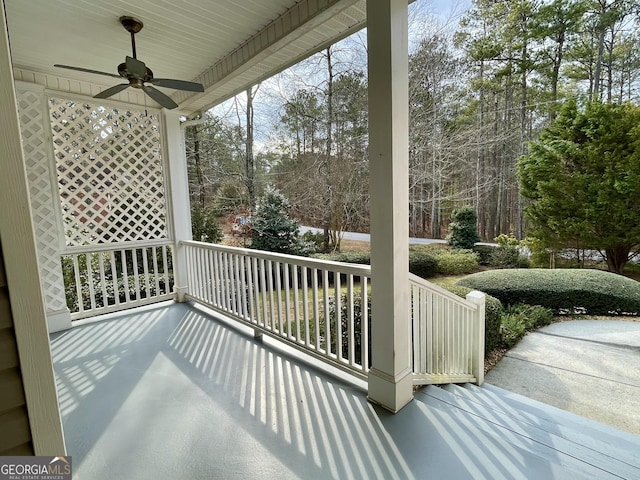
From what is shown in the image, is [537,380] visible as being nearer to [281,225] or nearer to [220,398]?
[220,398]

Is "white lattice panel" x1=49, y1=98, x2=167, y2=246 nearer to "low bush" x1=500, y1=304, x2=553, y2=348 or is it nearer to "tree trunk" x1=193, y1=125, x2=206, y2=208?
"low bush" x1=500, y1=304, x2=553, y2=348

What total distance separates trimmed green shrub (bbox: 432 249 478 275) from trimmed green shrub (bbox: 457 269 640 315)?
58.4 inches

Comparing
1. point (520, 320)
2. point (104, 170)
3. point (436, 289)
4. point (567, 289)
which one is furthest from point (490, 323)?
point (104, 170)

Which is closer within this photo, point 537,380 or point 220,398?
point 220,398

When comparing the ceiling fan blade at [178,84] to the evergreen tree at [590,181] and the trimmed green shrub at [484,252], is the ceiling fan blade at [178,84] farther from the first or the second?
the trimmed green shrub at [484,252]

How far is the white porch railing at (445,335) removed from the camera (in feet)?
7.11

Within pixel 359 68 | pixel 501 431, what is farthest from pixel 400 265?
pixel 359 68

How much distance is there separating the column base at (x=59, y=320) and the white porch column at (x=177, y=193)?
3.91 ft

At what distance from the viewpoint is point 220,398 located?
206 cm

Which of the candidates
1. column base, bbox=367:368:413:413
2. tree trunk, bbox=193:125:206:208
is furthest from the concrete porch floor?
tree trunk, bbox=193:125:206:208

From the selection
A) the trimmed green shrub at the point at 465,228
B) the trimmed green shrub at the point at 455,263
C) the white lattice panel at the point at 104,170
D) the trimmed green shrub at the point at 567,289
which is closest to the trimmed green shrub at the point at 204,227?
the white lattice panel at the point at 104,170

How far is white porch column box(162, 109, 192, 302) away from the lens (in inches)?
158

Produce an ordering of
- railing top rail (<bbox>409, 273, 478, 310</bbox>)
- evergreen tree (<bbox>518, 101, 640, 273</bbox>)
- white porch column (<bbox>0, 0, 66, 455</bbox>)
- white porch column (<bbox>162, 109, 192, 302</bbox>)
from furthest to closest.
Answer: evergreen tree (<bbox>518, 101, 640, 273</bbox>) → white porch column (<bbox>162, 109, 192, 302</bbox>) → railing top rail (<bbox>409, 273, 478, 310</bbox>) → white porch column (<bbox>0, 0, 66, 455</bbox>)

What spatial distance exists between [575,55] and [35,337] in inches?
421
